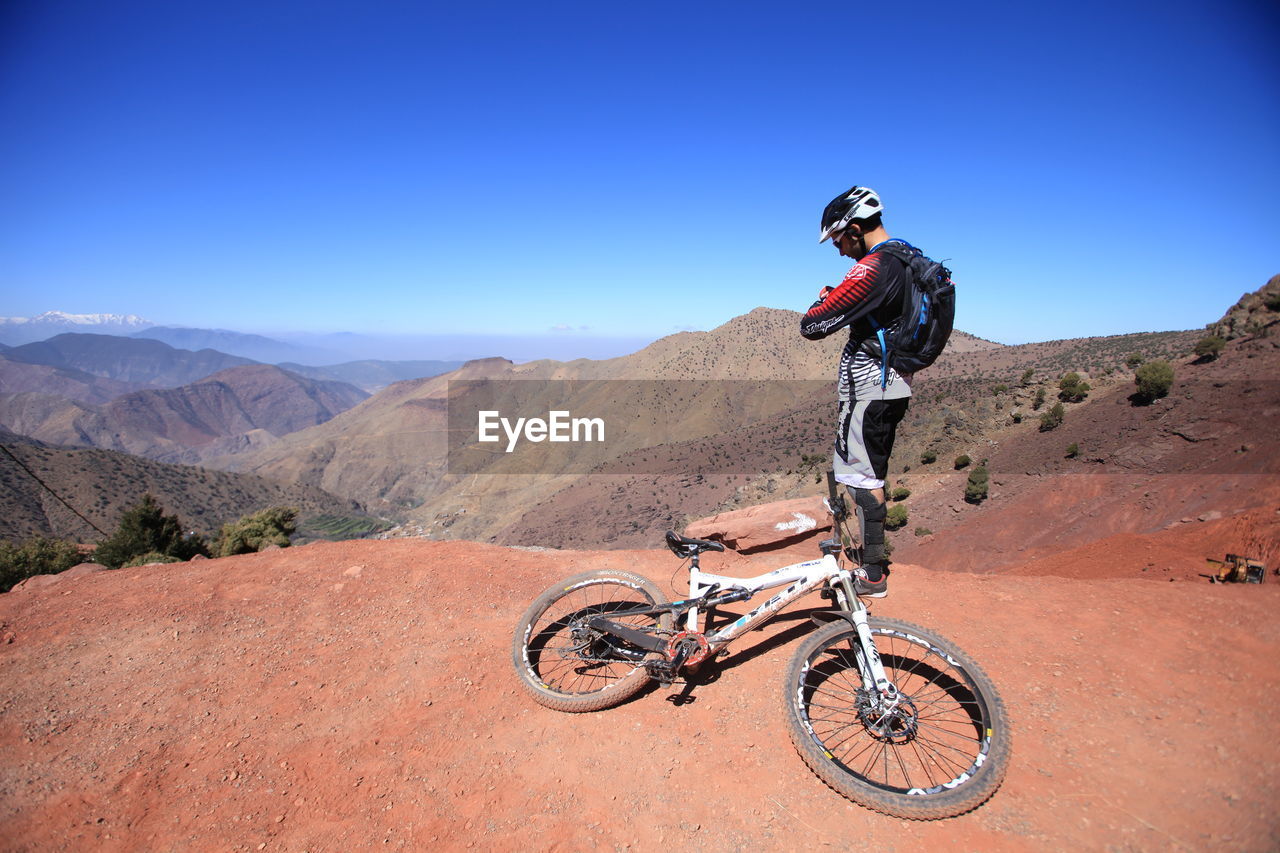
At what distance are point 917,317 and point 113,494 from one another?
8347 centimetres

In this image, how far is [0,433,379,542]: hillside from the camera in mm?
52188

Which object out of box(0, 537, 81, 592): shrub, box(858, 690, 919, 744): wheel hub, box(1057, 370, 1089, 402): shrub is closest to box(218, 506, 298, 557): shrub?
box(0, 537, 81, 592): shrub

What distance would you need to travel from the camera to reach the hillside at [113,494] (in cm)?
5219

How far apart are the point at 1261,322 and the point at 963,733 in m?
36.7

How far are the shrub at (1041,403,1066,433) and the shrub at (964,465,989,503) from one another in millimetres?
5630

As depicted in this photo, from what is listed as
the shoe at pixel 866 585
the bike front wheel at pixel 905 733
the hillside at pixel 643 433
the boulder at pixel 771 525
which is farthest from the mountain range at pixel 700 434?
the shoe at pixel 866 585

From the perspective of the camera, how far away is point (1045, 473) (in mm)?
23828

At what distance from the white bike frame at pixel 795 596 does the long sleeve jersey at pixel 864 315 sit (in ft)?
4.04

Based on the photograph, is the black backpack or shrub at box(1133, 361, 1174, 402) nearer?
the black backpack

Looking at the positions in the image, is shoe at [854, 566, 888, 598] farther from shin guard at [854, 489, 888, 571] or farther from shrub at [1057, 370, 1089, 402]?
shrub at [1057, 370, 1089, 402]

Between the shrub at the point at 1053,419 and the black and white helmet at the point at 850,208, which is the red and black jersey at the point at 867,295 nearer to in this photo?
the black and white helmet at the point at 850,208

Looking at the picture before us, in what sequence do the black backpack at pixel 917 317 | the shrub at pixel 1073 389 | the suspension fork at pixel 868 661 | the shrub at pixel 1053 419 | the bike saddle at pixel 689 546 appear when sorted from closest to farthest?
1. the suspension fork at pixel 868 661
2. the black backpack at pixel 917 317
3. the bike saddle at pixel 689 546
4. the shrub at pixel 1053 419
5. the shrub at pixel 1073 389

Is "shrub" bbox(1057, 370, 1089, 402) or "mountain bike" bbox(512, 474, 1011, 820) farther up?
"shrub" bbox(1057, 370, 1089, 402)

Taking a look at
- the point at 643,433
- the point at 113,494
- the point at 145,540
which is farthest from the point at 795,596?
the point at 113,494
